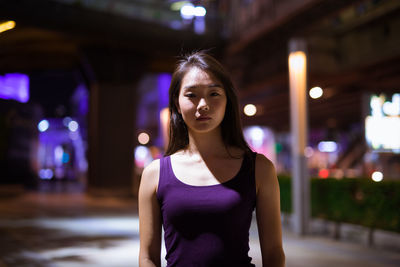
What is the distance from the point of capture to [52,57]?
977 inches

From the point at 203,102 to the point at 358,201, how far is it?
922 cm

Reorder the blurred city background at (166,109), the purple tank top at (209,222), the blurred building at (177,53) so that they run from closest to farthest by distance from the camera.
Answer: the purple tank top at (209,222)
the blurred city background at (166,109)
the blurred building at (177,53)

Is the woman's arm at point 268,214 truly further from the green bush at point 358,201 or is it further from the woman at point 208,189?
the green bush at point 358,201

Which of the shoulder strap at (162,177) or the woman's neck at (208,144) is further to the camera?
the woman's neck at (208,144)

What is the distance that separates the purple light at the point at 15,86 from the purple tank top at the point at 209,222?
2763 cm

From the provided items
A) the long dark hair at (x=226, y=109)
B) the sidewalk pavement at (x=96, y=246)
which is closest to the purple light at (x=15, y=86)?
the sidewalk pavement at (x=96, y=246)

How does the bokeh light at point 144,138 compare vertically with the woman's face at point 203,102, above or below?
above

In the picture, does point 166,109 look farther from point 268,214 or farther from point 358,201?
point 268,214

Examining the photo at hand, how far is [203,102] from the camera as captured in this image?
1818 millimetres

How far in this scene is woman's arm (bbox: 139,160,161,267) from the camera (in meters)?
1.88

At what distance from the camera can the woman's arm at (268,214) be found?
72.2 inches

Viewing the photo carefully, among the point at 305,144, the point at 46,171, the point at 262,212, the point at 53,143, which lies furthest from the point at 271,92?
the point at 53,143

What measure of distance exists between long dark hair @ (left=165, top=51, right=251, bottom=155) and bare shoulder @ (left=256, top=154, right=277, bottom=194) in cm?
10

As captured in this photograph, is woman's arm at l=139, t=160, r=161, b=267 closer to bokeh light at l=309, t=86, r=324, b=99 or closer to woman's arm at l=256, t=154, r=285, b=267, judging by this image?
woman's arm at l=256, t=154, r=285, b=267
